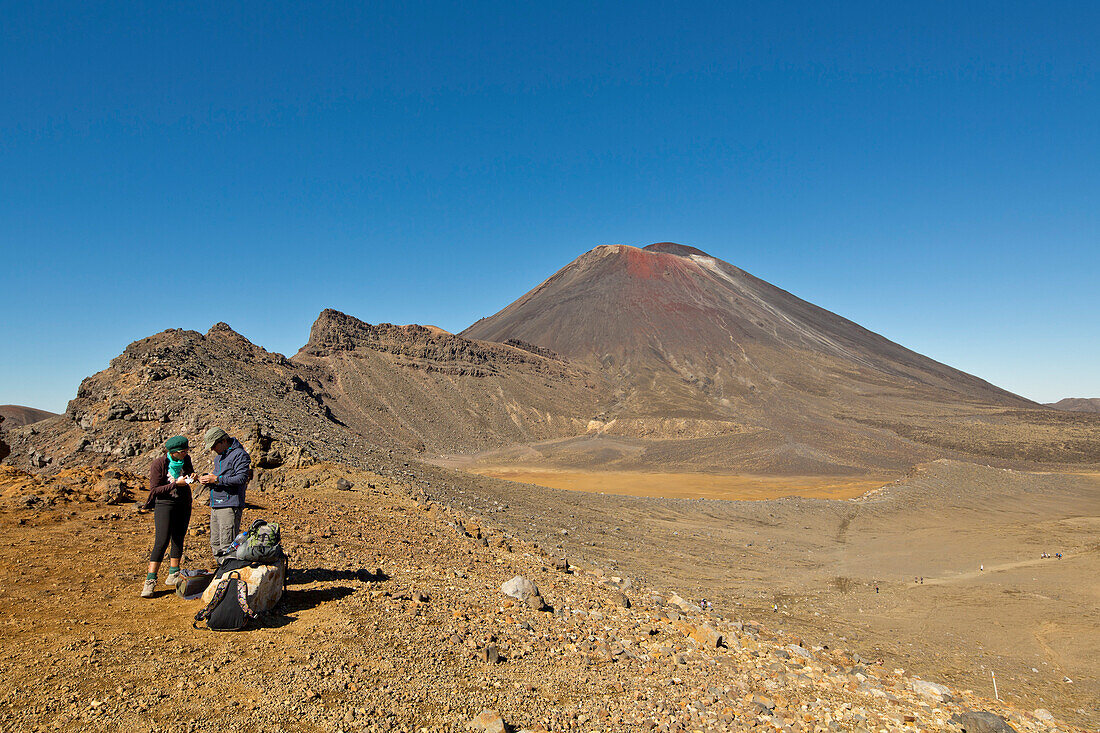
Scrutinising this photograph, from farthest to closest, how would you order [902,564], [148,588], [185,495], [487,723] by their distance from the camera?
[902,564], [185,495], [148,588], [487,723]

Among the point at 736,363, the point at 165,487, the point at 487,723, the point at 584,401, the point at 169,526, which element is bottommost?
the point at 487,723

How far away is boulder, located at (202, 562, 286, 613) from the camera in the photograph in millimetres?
4828

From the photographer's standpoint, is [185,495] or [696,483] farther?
[696,483]

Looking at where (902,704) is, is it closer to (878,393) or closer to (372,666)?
(372,666)

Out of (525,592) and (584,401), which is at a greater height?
(584,401)


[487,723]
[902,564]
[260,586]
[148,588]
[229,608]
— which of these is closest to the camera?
[487,723]

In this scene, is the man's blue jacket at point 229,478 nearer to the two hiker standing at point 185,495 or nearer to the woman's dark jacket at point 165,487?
the two hiker standing at point 185,495

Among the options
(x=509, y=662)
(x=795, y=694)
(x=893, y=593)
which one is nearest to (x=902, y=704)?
(x=795, y=694)

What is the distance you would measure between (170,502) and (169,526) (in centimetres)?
23

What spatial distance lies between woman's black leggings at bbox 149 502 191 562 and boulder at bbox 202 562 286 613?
68cm

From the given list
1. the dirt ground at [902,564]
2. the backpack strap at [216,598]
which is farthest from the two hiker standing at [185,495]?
the dirt ground at [902,564]

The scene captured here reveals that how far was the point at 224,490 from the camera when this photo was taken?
5344 millimetres

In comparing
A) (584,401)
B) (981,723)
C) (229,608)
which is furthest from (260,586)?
(584,401)

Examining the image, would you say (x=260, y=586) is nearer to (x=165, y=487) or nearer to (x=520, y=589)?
(x=165, y=487)
